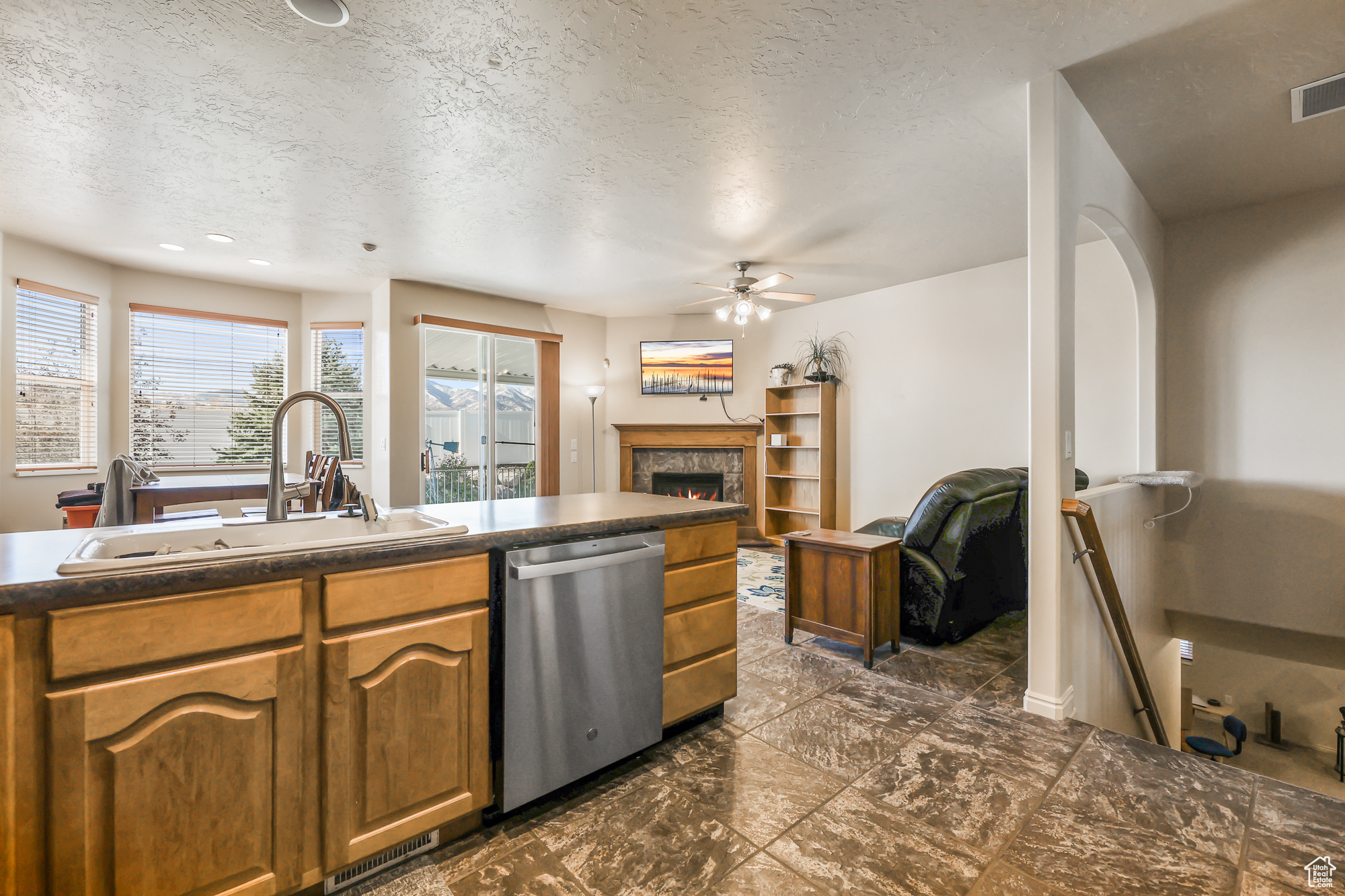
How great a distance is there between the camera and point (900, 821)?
5.52ft

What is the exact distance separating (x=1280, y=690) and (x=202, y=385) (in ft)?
29.7

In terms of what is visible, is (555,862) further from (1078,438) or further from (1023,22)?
(1078,438)

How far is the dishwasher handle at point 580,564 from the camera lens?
162 centimetres

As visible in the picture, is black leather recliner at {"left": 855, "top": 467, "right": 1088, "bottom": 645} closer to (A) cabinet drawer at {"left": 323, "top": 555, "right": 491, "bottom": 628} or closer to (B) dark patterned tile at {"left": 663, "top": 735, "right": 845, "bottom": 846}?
(B) dark patterned tile at {"left": 663, "top": 735, "right": 845, "bottom": 846}

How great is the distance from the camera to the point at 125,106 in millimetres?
2482

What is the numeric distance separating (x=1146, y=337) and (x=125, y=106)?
19.1 ft

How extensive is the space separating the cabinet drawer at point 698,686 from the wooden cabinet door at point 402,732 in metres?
0.69

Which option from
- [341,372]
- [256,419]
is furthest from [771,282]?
[256,419]

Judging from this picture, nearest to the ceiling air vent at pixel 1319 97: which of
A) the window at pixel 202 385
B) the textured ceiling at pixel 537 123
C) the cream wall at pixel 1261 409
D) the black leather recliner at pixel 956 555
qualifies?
the textured ceiling at pixel 537 123

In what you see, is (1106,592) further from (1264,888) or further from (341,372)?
(341,372)

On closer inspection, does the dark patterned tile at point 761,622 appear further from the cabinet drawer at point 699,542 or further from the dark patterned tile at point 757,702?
the cabinet drawer at point 699,542

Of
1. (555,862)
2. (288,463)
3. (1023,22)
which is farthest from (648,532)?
(288,463)

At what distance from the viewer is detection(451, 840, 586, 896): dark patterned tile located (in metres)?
1.41

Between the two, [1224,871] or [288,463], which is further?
[288,463]
